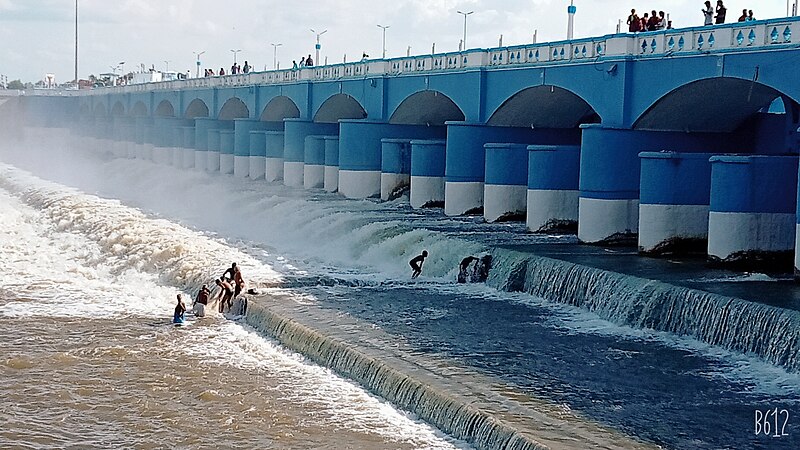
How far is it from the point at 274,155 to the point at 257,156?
96.6 inches

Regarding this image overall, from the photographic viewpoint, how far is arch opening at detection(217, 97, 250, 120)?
63.6 m

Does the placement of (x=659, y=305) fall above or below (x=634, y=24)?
below

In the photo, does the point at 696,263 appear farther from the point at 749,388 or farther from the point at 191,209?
the point at 191,209

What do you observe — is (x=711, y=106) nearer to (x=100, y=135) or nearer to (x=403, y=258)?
(x=403, y=258)

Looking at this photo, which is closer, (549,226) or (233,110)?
(549,226)

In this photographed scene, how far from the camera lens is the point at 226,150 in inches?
2360

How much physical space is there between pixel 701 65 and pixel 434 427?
1307cm

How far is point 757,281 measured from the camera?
2214cm

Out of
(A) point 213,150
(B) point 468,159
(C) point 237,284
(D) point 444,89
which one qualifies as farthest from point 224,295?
(A) point 213,150

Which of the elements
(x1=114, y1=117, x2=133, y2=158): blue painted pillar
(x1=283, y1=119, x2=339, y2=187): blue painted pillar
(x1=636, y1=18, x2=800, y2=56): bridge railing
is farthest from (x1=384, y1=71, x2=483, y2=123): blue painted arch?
(x1=114, y1=117, x2=133, y2=158): blue painted pillar

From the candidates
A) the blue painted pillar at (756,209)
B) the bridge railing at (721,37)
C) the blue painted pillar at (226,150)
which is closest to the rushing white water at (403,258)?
the blue painted pillar at (756,209)

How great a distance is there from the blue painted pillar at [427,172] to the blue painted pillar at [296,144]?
1198 centimetres

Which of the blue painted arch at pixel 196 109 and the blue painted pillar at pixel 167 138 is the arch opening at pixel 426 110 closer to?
the blue painted pillar at pixel 167 138

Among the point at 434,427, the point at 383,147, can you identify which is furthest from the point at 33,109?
the point at 434,427
